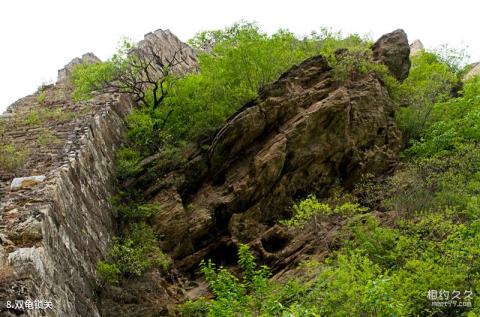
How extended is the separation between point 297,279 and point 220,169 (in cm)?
802

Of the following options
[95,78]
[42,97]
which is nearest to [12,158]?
[95,78]

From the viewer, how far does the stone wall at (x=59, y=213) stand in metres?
13.8

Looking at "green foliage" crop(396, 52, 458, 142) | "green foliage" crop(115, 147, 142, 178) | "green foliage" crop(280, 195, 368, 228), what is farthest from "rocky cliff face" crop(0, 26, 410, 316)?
"green foliage" crop(396, 52, 458, 142)

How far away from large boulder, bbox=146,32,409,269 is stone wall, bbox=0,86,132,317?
10.6ft

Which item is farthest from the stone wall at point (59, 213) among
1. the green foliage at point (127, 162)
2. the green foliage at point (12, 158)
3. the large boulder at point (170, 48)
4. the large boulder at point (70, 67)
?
the large boulder at point (170, 48)

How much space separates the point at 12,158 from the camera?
20078mm

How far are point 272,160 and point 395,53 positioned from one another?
12.8 meters

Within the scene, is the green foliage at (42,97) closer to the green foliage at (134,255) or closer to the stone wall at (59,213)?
the stone wall at (59,213)

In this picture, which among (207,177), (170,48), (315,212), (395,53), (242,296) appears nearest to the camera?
(242,296)

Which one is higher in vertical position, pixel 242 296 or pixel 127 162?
pixel 127 162

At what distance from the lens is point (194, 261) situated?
22406mm

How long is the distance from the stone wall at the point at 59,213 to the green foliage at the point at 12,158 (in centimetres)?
31

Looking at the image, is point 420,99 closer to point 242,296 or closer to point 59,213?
point 242,296

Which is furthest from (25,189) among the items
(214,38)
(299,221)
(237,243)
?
(214,38)
